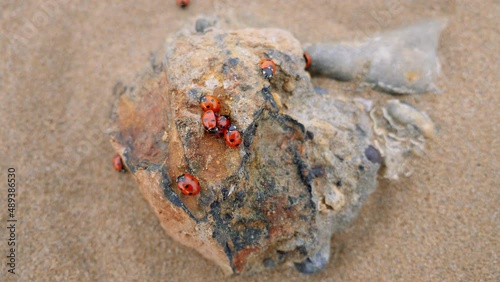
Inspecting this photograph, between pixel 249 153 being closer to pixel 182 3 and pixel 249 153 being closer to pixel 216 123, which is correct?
pixel 216 123

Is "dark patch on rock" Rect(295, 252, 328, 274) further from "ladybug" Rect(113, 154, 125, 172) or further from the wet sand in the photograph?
"ladybug" Rect(113, 154, 125, 172)

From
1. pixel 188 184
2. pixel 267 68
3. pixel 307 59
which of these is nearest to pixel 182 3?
pixel 307 59

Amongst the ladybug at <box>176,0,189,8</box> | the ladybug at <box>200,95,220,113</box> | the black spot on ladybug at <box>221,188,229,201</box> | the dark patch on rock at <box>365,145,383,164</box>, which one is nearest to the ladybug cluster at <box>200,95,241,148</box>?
the ladybug at <box>200,95,220,113</box>

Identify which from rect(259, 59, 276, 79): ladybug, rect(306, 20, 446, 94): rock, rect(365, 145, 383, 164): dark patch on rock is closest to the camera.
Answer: rect(259, 59, 276, 79): ladybug

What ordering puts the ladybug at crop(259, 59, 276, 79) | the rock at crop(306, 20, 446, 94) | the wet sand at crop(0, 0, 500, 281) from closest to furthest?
the ladybug at crop(259, 59, 276, 79), the wet sand at crop(0, 0, 500, 281), the rock at crop(306, 20, 446, 94)

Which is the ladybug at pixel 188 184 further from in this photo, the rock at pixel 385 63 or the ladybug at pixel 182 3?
the ladybug at pixel 182 3

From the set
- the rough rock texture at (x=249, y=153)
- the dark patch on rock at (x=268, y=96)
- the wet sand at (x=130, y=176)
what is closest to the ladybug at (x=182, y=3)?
the wet sand at (x=130, y=176)
